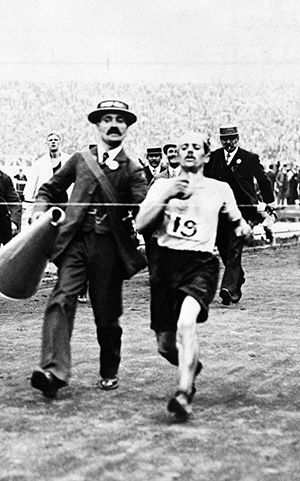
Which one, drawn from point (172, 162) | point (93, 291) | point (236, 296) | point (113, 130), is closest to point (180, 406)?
point (93, 291)

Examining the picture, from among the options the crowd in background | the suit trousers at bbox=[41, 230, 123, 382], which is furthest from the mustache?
the crowd in background

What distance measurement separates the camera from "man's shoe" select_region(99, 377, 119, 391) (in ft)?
22.1

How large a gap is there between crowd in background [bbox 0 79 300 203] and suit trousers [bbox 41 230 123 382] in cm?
888

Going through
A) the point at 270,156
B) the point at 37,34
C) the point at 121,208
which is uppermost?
the point at 37,34

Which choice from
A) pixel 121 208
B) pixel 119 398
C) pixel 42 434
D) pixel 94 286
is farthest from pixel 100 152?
pixel 42 434

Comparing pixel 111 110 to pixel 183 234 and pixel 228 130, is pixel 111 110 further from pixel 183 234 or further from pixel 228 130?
pixel 228 130

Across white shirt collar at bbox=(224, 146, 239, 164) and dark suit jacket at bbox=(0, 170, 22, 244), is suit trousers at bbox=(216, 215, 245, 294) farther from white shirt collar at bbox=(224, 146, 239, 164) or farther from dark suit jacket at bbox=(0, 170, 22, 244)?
dark suit jacket at bbox=(0, 170, 22, 244)

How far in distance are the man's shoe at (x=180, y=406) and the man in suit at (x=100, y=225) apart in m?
1.05

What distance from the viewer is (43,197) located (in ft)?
22.5

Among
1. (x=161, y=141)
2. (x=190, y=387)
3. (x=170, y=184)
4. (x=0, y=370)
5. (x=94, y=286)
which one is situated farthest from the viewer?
(x=161, y=141)

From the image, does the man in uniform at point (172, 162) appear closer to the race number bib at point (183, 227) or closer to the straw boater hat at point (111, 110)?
the straw boater hat at point (111, 110)

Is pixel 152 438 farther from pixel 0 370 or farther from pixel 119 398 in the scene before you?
pixel 0 370

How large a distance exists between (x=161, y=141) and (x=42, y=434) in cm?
1049

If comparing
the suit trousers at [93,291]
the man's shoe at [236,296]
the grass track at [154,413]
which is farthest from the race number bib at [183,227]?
the man's shoe at [236,296]
